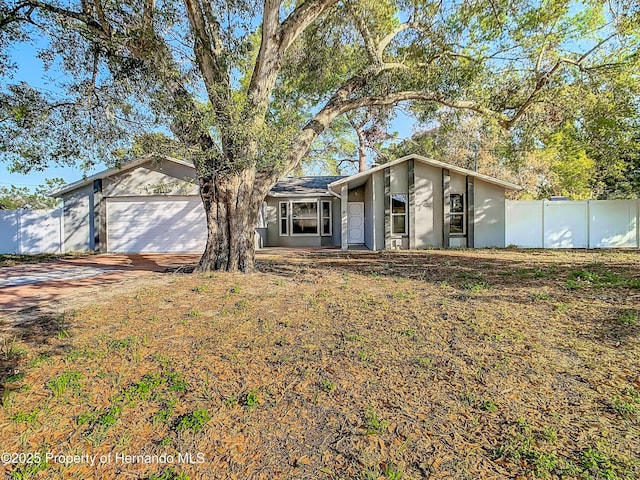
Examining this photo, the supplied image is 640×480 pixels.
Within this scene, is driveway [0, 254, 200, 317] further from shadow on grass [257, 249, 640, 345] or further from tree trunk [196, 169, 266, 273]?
shadow on grass [257, 249, 640, 345]

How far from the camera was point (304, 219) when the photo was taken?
16703 millimetres

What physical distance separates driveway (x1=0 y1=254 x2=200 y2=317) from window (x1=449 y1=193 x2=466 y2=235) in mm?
11213

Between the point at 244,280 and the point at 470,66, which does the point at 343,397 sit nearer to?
the point at 244,280

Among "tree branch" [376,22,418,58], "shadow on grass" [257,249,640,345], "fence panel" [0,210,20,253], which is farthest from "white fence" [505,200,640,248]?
"fence panel" [0,210,20,253]

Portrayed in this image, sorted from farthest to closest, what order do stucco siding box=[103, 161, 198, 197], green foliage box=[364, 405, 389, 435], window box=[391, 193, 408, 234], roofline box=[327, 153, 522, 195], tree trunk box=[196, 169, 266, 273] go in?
window box=[391, 193, 408, 234], stucco siding box=[103, 161, 198, 197], roofline box=[327, 153, 522, 195], tree trunk box=[196, 169, 266, 273], green foliage box=[364, 405, 389, 435]

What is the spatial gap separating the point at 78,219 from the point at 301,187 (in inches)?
383

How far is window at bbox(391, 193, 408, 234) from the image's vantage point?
47.8 ft

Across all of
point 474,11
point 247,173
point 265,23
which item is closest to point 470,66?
point 474,11

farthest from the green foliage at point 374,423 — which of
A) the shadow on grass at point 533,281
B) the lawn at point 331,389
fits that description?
Result: the shadow on grass at point 533,281

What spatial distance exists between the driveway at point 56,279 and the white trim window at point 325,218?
8085 millimetres

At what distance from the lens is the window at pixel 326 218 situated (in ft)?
54.5

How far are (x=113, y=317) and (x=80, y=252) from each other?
11.8m

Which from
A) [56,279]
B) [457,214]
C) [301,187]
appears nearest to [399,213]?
[457,214]

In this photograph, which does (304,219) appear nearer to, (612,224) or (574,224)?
(574,224)
